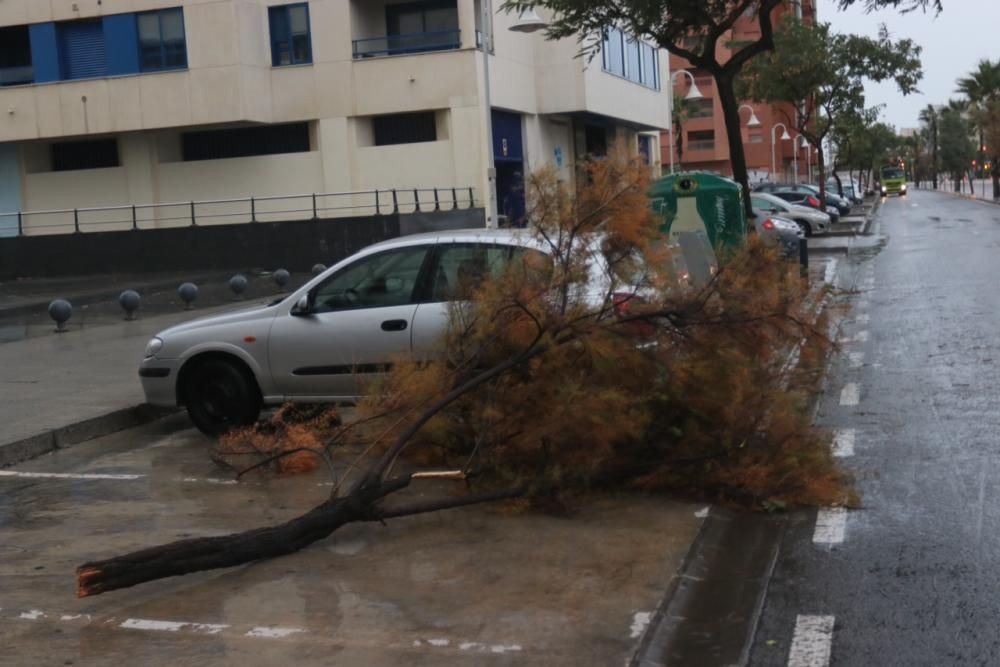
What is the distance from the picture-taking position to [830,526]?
6.99 m

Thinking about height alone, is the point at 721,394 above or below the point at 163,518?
above

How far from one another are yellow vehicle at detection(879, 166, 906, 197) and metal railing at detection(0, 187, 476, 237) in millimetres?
86632

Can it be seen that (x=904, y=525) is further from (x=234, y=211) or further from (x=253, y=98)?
(x=234, y=211)

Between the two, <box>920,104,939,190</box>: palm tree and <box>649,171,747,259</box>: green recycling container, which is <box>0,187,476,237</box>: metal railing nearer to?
<box>649,171,747,259</box>: green recycling container

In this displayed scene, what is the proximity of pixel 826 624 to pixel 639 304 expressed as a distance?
272 cm

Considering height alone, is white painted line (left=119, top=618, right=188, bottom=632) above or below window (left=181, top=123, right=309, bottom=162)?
below

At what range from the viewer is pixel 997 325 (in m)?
15.0

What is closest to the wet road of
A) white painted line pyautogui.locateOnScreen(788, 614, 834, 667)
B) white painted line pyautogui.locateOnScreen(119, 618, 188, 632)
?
white painted line pyautogui.locateOnScreen(788, 614, 834, 667)

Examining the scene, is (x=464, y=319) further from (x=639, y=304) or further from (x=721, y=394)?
(x=721, y=394)

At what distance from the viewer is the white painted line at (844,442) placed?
28.7 ft

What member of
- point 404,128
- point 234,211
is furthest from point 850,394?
point 234,211

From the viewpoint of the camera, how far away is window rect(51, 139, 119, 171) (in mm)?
38312

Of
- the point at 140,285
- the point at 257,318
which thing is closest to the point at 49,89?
the point at 140,285

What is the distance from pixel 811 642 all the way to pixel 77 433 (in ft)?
23.7
